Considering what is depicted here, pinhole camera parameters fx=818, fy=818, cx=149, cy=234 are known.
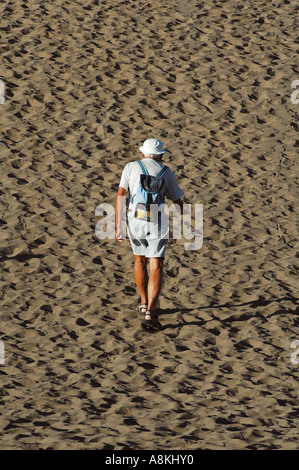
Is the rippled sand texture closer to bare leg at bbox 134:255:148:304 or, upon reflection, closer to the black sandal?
the black sandal

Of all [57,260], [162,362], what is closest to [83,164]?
[57,260]

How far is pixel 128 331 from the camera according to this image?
6688 millimetres

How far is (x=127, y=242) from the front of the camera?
8211 mm

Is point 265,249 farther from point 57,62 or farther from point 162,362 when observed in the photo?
point 57,62

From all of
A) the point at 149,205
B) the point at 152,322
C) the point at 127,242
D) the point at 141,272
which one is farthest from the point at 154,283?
the point at 127,242

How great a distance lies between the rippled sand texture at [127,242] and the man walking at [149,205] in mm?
457

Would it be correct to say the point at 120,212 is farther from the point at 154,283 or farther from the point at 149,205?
the point at 154,283

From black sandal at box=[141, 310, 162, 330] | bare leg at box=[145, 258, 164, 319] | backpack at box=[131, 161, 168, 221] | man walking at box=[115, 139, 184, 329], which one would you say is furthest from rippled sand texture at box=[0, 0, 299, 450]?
backpack at box=[131, 161, 168, 221]

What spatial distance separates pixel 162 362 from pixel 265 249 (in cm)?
222

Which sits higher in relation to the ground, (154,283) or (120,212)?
(120,212)

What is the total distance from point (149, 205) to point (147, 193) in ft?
0.32

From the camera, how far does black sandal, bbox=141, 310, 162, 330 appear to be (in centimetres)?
656

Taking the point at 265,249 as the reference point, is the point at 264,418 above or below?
below

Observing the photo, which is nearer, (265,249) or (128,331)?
(128,331)
